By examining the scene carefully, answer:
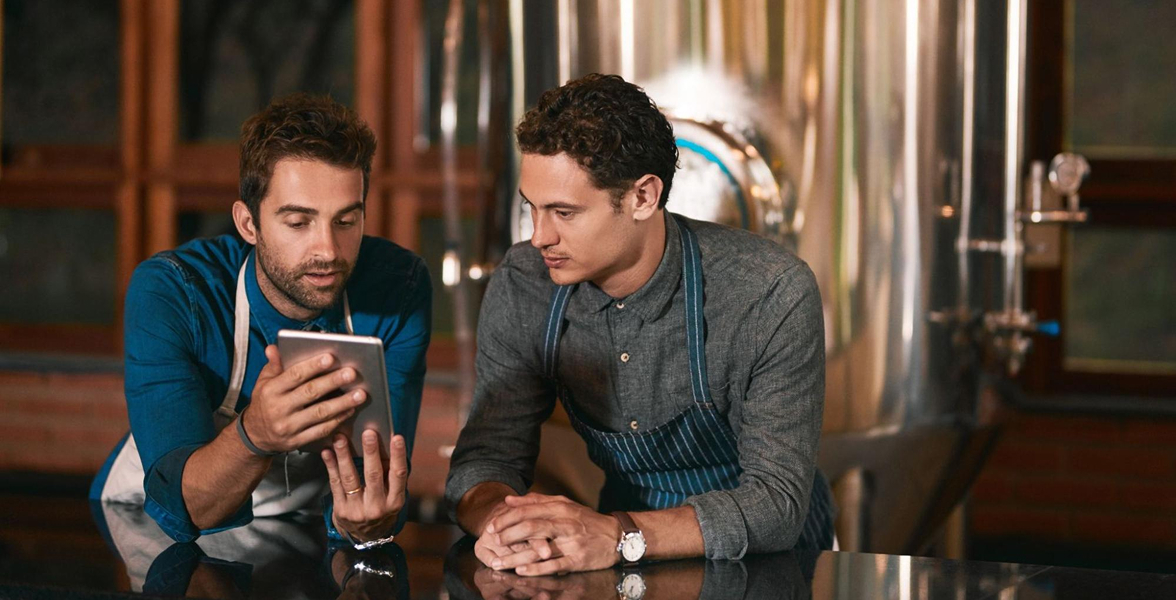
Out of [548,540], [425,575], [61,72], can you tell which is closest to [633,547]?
[548,540]

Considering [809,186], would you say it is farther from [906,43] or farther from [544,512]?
[544,512]

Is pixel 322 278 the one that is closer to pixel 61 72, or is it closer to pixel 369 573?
pixel 369 573

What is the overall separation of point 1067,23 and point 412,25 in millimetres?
2002

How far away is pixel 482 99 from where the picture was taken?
2.94 metres

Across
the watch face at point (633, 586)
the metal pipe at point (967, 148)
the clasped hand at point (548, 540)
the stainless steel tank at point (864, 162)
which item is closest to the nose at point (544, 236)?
the clasped hand at point (548, 540)

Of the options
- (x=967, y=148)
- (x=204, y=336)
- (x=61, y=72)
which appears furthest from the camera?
(x=61, y=72)

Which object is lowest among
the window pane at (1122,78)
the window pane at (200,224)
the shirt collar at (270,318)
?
the shirt collar at (270,318)

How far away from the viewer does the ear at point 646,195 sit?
1.90 metres

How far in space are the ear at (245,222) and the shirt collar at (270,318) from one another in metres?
0.05

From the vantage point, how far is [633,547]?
1615mm

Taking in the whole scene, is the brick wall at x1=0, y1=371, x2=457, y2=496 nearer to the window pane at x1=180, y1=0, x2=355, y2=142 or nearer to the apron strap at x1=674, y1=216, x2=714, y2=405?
the window pane at x1=180, y1=0, x2=355, y2=142

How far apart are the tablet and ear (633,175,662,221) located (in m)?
0.51

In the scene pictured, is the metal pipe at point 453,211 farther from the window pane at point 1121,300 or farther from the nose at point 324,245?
the window pane at point 1121,300

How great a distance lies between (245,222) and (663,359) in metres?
0.68
